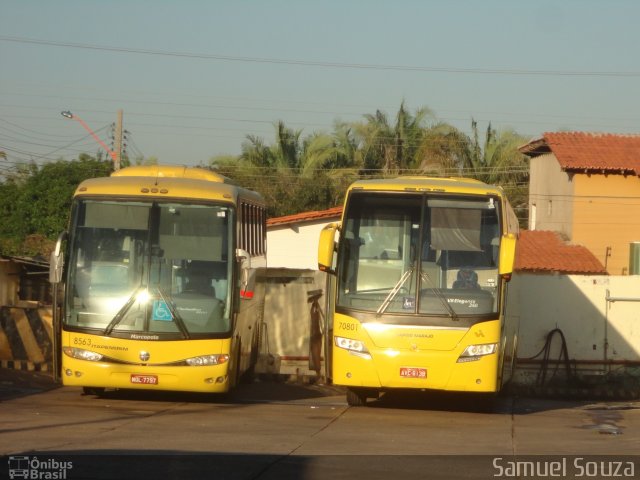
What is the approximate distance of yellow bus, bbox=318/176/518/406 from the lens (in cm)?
1381

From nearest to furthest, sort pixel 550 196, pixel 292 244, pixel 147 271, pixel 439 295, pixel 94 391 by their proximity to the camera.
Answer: pixel 439 295
pixel 147 271
pixel 94 391
pixel 292 244
pixel 550 196

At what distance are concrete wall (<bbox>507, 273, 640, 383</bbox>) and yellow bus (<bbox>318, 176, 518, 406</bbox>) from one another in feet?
21.1

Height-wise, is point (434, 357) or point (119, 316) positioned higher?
point (119, 316)

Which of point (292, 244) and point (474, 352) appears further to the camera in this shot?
point (292, 244)

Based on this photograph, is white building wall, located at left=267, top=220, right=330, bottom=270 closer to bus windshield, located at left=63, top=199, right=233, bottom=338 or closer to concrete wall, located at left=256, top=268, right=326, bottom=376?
concrete wall, located at left=256, top=268, right=326, bottom=376

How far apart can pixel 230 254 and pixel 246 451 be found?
4.53 meters

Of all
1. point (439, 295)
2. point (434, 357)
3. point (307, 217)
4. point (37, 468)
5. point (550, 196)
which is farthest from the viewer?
point (550, 196)

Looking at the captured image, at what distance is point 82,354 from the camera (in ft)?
45.5

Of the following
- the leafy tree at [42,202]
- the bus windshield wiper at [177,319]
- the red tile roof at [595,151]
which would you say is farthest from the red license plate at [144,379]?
the leafy tree at [42,202]

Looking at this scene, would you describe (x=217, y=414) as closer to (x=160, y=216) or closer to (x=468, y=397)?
(x=160, y=216)

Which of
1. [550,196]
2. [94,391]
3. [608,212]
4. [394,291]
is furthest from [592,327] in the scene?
[550,196]

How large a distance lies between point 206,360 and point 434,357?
3.06m

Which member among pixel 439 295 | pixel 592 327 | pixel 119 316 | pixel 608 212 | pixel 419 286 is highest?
pixel 608 212

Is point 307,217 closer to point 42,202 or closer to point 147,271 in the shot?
point 42,202
